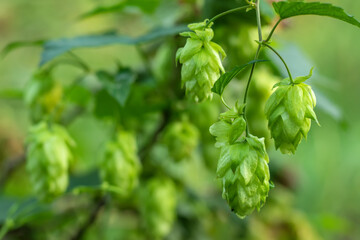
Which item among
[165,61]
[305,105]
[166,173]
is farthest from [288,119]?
[166,173]

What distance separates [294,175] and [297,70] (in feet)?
2.29

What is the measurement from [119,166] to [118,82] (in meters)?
0.16

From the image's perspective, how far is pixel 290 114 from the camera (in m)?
0.58

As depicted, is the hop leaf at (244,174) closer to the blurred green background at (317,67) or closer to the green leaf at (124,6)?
the green leaf at (124,6)

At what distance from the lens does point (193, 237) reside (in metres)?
1.46

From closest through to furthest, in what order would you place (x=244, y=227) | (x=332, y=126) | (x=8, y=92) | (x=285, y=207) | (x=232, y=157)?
(x=232, y=157) < (x=8, y=92) < (x=244, y=227) < (x=285, y=207) < (x=332, y=126)

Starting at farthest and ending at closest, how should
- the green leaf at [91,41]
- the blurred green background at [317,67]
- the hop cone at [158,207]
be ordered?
1. the blurred green background at [317,67]
2. the hop cone at [158,207]
3. the green leaf at [91,41]

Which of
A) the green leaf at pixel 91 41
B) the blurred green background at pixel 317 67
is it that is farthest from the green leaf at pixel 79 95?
the blurred green background at pixel 317 67

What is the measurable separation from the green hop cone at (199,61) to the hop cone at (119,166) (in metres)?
0.38

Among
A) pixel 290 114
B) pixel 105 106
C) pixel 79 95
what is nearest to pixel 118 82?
pixel 105 106

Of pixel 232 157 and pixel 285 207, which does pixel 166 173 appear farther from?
pixel 232 157

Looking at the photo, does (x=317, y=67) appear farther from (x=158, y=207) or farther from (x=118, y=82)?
(x=118, y=82)

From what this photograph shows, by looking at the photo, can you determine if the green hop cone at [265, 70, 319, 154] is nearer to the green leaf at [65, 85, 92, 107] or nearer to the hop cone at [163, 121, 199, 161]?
the hop cone at [163, 121, 199, 161]

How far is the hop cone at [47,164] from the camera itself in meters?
0.91
